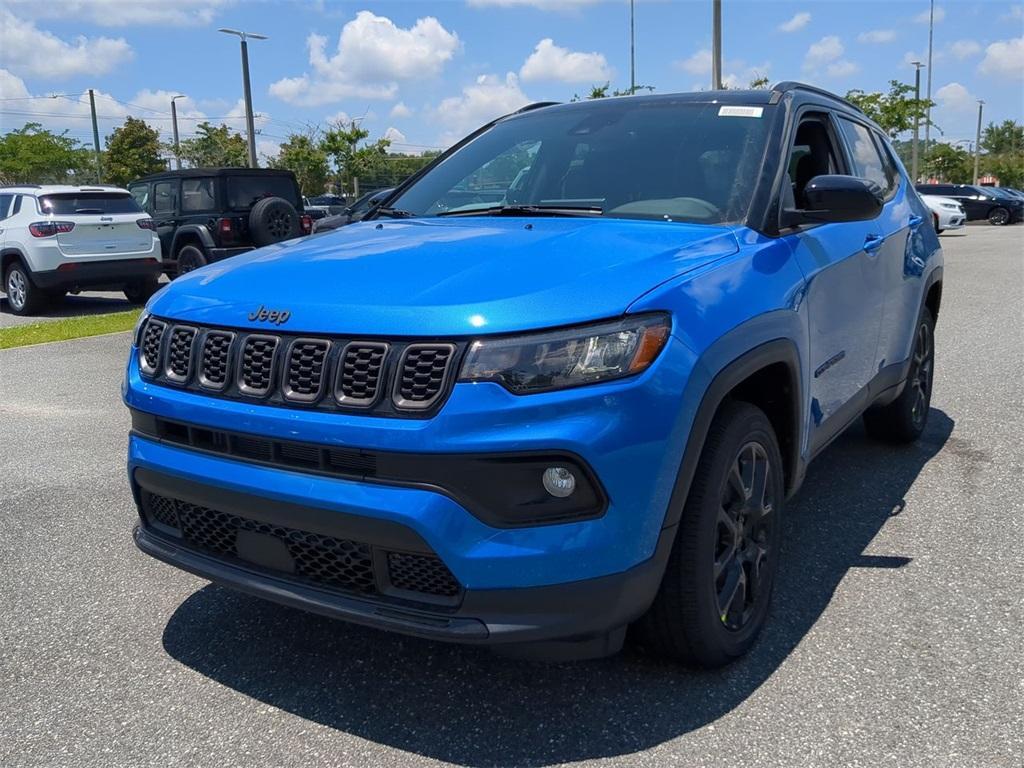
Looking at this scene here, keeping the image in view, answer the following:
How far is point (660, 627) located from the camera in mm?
2707

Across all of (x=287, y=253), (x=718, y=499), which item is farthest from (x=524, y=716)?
(x=287, y=253)

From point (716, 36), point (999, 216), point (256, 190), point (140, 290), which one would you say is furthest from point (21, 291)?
point (999, 216)

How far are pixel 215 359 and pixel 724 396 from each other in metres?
1.43

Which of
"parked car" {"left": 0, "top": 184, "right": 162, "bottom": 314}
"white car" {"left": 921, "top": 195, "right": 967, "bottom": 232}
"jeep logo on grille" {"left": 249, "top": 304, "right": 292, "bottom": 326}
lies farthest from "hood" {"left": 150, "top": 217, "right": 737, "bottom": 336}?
"white car" {"left": 921, "top": 195, "right": 967, "bottom": 232}

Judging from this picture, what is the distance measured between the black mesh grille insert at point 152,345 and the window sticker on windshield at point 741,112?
7.16ft

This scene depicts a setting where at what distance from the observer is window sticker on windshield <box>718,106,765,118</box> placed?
3.56 m

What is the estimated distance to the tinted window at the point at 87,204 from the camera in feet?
43.0

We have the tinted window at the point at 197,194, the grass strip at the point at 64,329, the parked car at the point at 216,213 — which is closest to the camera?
the grass strip at the point at 64,329

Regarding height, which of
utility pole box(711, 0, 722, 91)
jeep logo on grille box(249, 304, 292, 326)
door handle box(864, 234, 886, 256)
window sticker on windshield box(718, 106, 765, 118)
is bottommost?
jeep logo on grille box(249, 304, 292, 326)

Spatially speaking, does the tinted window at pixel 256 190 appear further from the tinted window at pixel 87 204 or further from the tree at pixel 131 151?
the tree at pixel 131 151

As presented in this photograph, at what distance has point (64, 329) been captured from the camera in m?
11.0

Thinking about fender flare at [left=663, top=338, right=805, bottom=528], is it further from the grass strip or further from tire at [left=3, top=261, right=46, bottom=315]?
tire at [left=3, top=261, right=46, bottom=315]

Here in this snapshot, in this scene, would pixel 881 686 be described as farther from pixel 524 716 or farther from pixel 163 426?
pixel 163 426

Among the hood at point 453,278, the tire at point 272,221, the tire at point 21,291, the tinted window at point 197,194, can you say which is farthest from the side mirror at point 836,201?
the tinted window at point 197,194
